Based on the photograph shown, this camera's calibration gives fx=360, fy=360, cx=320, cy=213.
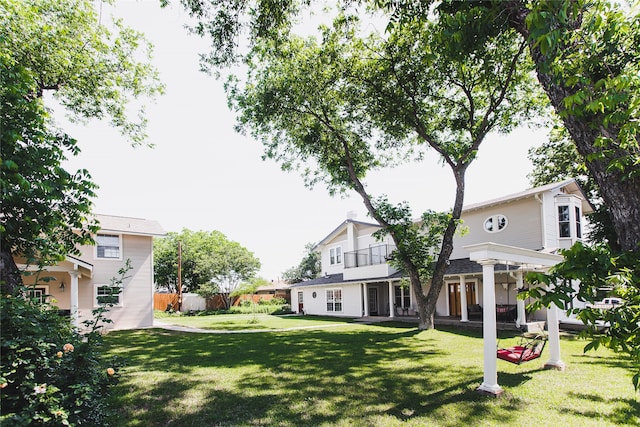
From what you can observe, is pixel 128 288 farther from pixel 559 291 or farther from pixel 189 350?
pixel 559 291

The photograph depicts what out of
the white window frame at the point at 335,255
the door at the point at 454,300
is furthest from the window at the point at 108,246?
the door at the point at 454,300

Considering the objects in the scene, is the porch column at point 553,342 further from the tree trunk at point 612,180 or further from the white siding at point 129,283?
the white siding at point 129,283

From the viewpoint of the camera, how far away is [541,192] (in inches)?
631

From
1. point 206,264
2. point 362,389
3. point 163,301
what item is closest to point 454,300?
point 362,389

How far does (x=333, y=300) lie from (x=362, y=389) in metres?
19.7

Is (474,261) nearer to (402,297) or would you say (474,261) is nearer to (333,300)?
(402,297)

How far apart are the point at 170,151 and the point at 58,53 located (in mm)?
4739

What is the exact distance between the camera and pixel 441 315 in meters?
20.0

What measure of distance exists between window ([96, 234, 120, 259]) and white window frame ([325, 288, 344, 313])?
14.2 metres

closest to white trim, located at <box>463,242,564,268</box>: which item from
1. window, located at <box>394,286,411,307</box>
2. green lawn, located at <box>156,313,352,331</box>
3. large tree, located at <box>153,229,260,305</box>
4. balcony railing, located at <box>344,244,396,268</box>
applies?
green lawn, located at <box>156,313,352,331</box>

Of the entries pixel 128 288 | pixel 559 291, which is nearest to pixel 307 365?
pixel 559 291

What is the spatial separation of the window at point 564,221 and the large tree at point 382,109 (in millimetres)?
4656

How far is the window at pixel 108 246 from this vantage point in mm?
18047

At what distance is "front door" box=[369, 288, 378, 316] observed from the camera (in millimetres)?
24125
